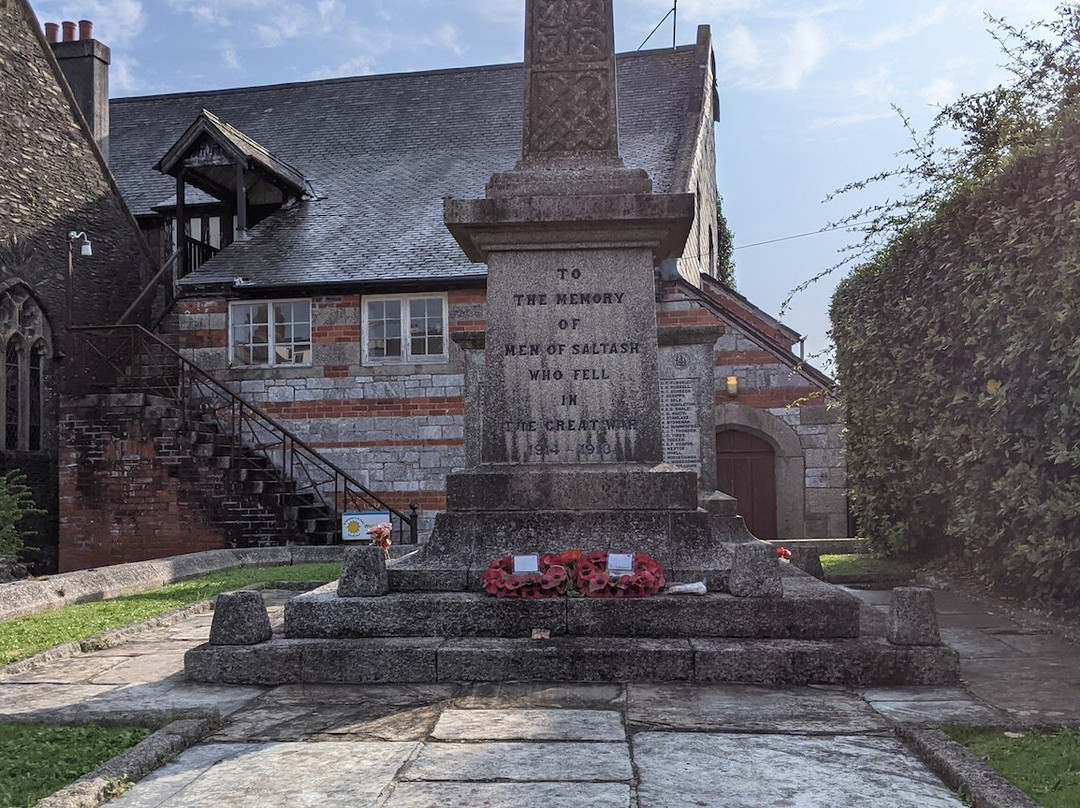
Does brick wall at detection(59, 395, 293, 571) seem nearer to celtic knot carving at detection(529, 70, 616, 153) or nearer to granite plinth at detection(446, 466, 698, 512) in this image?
granite plinth at detection(446, 466, 698, 512)

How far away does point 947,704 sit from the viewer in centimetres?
471

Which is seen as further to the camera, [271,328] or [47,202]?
[271,328]

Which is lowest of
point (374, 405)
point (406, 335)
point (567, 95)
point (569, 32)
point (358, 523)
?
point (358, 523)

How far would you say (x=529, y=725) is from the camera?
434 centimetres

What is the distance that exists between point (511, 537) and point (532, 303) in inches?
59.2

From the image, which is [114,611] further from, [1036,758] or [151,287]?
[151,287]

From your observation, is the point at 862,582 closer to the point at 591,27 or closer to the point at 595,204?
the point at 595,204

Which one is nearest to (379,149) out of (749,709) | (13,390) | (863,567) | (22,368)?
(22,368)

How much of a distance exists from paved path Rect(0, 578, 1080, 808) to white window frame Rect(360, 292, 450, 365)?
38.3 feet

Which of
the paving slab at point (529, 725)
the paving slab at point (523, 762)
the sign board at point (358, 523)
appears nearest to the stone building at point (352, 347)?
the sign board at point (358, 523)

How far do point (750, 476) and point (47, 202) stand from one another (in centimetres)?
1272

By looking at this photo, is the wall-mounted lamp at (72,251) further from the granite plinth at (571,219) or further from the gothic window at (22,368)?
the granite plinth at (571,219)

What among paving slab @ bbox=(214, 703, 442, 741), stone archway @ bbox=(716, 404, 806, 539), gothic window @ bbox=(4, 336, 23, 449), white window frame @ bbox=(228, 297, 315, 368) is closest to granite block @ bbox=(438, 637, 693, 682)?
paving slab @ bbox=(214, 703, 442, 741)

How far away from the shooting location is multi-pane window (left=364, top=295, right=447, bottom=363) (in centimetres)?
1738
